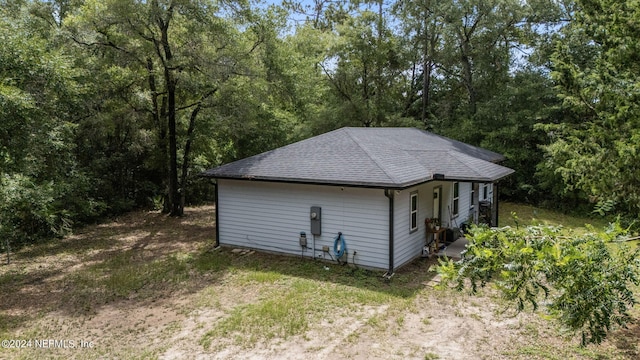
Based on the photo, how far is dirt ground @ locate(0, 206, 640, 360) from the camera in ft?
19.0

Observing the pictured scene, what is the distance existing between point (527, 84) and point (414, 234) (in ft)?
40.3

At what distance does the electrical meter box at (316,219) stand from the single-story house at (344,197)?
0.02 meters

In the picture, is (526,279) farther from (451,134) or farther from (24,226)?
(451,134)

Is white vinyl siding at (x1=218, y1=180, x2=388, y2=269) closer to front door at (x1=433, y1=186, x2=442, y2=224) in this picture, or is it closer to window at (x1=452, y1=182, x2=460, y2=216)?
front door at (x1=433, y1=186, x2=442, y2=224)

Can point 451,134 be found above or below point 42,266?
above

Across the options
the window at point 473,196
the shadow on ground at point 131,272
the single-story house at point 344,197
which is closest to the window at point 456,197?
the single-story house at point 344,197

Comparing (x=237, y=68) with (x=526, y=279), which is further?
(x=237, y=68)

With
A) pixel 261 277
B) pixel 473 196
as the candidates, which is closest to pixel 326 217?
pixel 261 277

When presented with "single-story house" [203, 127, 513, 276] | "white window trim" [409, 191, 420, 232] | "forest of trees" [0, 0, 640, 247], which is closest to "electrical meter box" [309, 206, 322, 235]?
"single-story house" [203, 127, 513, 276]

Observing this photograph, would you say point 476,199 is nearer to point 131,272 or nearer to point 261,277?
point 261,277

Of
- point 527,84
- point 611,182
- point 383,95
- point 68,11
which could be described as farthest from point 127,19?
point 527,84

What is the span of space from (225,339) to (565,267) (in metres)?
4.82

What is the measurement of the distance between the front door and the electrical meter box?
3.58m

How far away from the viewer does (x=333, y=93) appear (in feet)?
74.4
